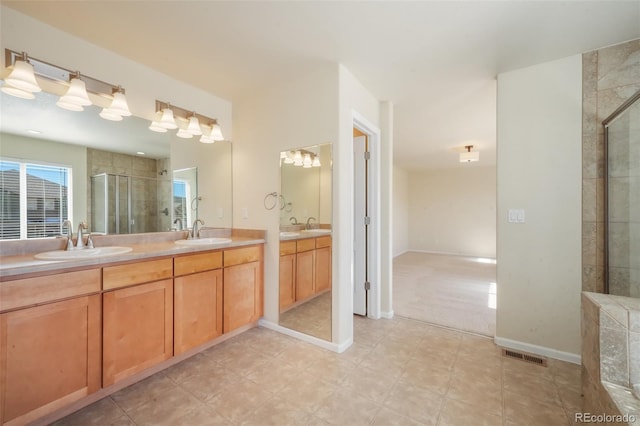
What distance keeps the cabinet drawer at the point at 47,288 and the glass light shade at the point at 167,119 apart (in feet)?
4.51

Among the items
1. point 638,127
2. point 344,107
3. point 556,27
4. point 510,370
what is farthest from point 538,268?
point 344,107

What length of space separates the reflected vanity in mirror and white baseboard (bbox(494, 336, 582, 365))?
5.11 ft

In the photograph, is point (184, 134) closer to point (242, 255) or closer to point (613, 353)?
point (242, 255)

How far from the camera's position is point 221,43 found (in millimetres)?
1949

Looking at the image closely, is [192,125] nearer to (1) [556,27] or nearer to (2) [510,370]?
(1) [556,27]

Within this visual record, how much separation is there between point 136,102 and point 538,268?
3.69 meters

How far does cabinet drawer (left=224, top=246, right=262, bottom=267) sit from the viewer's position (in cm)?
232

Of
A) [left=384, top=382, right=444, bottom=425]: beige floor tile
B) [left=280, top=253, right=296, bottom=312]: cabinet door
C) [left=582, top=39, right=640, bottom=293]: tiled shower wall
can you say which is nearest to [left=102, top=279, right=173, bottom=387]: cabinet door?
[left=280, top=253, right=296, bottom=312]: cabinet door

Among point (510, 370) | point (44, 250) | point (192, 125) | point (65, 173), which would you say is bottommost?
point (510, 370)

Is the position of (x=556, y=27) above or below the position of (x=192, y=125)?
above

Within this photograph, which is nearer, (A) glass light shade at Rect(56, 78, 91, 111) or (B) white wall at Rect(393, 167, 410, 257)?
(A) glass light shade at Rect(56, 78, 91, 111)

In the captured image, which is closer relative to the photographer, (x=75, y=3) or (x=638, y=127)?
(x=75, y=3)

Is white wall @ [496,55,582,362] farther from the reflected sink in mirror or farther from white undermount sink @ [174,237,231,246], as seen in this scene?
white undermount sink @ [174,237,231,246]

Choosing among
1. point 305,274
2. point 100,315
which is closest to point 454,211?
point 305,274
